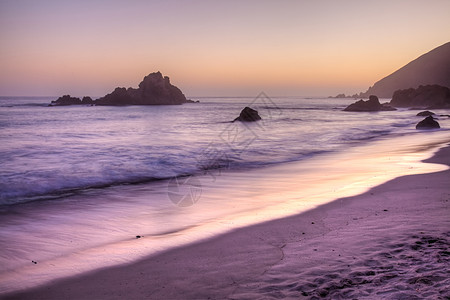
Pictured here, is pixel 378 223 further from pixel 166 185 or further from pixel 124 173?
pixel 124 173

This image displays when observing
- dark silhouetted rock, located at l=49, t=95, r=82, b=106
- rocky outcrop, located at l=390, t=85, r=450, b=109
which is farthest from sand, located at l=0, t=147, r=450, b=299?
dark silhouetted rock, located at l=49, t=95, r=82, b=106

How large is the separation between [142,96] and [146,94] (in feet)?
5.07

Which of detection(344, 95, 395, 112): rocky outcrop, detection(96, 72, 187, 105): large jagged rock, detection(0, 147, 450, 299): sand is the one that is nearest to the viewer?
detection(0, 147, 450, 299): sand

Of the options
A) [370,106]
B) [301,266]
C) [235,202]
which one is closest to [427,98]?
[370,106]

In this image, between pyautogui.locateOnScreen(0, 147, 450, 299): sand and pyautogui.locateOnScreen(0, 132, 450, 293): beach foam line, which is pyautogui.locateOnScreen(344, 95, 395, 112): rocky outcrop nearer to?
pyautogui.locateOnScreen(0, 132, 450, 293): beach foam line

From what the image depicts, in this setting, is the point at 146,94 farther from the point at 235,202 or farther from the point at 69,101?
the point at 235,202

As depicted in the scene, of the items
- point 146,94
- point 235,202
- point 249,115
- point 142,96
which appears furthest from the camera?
point 146,94

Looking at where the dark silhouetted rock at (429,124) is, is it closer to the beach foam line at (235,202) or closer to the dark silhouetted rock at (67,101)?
the beach foam line at (235,202)

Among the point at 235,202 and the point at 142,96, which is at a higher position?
the point at 142,96

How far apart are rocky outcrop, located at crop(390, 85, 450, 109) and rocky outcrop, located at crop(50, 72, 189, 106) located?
71873mm

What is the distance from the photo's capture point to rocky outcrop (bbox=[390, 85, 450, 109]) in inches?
3066

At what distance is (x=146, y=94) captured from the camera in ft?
341

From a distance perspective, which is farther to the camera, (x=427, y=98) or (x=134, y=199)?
(x=427, y=98)

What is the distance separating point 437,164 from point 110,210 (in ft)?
30.2
